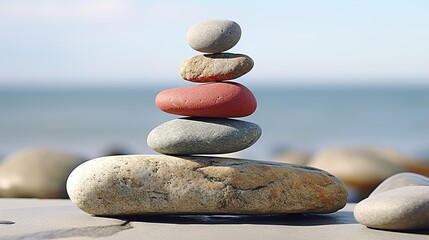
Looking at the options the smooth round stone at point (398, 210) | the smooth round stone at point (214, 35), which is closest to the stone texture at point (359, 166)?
the smooth round stone at point (398, 210)

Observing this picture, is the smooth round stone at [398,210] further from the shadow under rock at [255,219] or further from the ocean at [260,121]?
the ocean at [260,121]

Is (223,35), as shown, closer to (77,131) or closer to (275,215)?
(275,215)

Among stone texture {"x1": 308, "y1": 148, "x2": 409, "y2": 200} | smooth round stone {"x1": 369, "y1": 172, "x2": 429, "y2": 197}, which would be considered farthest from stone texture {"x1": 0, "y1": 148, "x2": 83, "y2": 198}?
smooth round stone {"x1": 369, "y1": 172, "x2": 429, "y2": 197}

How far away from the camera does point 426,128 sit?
1283 inches

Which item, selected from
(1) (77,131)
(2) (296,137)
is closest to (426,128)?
(2) (296,137)

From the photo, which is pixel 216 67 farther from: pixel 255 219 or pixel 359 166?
pixel 359 166

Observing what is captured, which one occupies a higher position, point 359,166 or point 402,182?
point 402,182

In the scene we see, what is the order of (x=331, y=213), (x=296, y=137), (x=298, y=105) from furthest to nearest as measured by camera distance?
1. (x=298, y=105)
2. (x=296, y=137)
3. (x=331, y=213)

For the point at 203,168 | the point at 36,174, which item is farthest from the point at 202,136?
the point at 36,174

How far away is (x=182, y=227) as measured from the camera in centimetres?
642

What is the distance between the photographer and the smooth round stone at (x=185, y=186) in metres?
6.68

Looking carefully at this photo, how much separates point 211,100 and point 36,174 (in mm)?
4546

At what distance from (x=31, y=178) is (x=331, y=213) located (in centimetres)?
449

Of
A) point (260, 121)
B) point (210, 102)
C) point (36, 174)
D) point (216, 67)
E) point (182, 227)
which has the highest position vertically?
point (216, 67)
